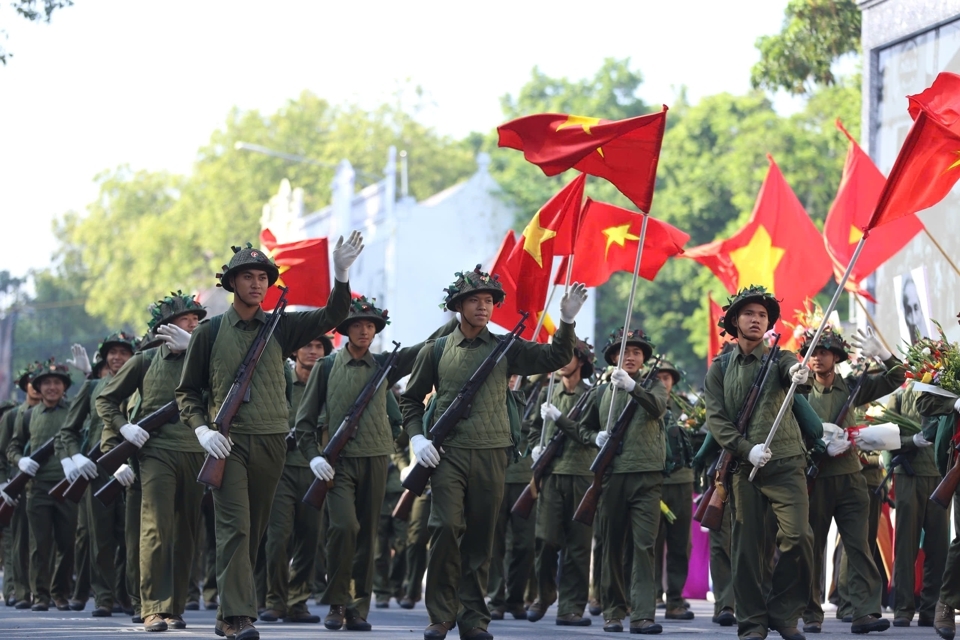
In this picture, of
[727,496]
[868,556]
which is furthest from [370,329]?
[868,556]

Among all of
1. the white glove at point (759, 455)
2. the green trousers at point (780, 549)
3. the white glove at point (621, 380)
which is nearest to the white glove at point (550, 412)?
the white glove at point (621, 380)

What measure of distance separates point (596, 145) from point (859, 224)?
16.3 ft

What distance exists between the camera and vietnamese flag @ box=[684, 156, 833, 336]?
18.5 meters

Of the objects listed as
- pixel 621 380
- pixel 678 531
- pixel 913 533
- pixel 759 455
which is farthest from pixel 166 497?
pixel 913 533

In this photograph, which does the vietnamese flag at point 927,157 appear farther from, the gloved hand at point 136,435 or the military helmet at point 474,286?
the gloved hand at point 136,435

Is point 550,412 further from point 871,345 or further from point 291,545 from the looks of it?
point 871,345

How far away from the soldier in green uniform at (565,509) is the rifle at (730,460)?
2401 mm

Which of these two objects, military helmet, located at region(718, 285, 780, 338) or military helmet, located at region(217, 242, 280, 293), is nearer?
military helmet, located at region(217, 242, 280, 293)

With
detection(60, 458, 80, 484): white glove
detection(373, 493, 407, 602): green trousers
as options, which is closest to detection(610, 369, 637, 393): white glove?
detection(60, 458, 80, 484): white glove

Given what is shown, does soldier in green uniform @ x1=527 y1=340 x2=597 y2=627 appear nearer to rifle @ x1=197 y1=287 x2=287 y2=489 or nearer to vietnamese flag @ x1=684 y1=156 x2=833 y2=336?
rifle @ x1=197 y1=287 x2=287 y2=489

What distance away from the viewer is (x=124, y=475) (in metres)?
12.8

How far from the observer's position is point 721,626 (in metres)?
13.5

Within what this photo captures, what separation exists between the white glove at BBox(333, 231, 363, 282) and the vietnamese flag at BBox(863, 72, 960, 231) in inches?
142

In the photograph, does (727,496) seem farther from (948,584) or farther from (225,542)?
(225,542)
